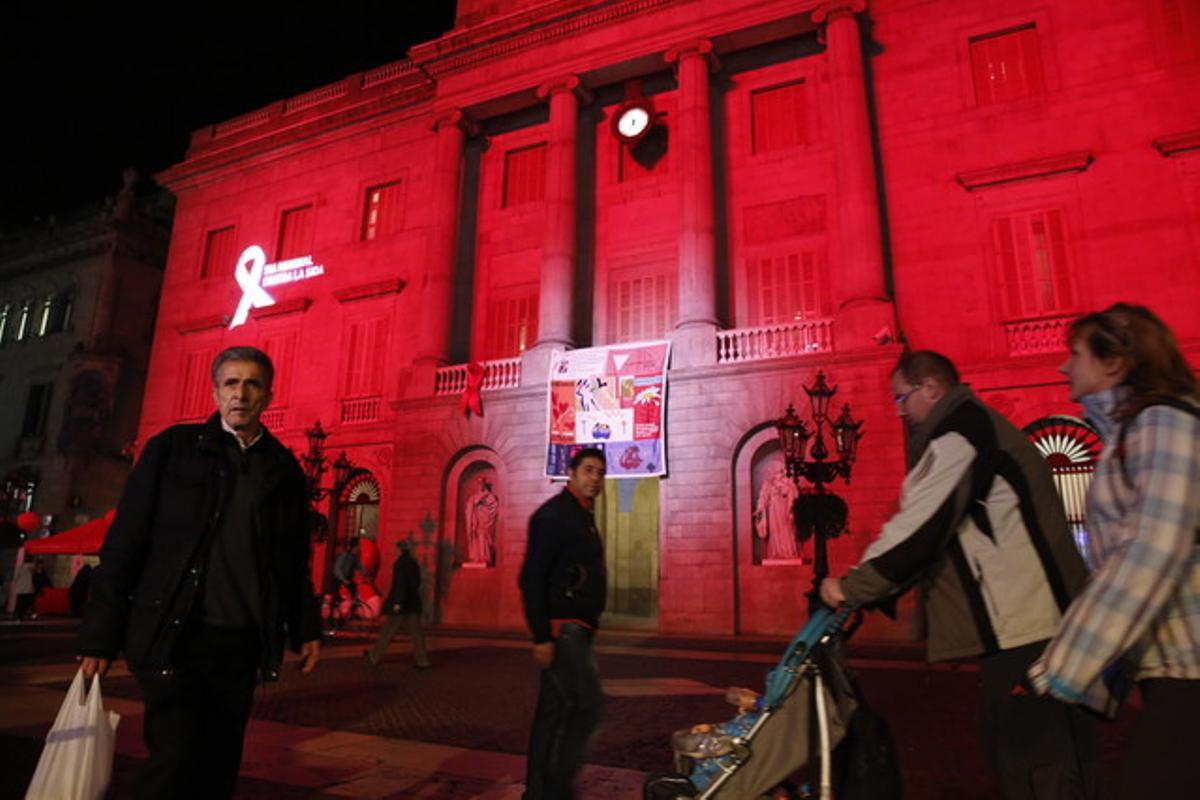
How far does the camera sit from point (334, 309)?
21984 mm

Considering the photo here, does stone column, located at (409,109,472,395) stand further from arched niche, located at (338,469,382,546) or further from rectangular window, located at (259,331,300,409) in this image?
rectangular window, located at (259,331,300,409)

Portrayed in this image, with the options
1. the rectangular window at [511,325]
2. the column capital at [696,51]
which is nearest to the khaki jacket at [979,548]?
the rectangular window at [511,325]

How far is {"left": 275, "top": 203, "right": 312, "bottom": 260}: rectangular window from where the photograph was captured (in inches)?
931

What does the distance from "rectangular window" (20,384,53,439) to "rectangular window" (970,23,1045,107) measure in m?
35.0

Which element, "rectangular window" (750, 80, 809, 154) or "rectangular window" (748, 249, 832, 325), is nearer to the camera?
"rectangular window" (748, 249, 832, 325)

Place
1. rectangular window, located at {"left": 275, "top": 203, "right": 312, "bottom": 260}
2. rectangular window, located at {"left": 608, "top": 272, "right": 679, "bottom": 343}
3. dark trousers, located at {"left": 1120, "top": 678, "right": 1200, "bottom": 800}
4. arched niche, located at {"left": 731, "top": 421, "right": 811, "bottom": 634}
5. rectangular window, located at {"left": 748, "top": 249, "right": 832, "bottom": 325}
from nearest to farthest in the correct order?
dark trousers, located at {"left": 1120, "top": 678, "right": 1200, "bottom": 800} → arched niche, located at {"left": 731, "top": 421, "right": 811, "bottom": 634} → rectangular window, located at {"left": 748, "top": 249, "right": 832, "bottom": 325} → rectangular window, located at {"left": 608, "top": 272, "right": 679, "bottom": 343} → rectangular window, located at {"left": 275, "top": 203, "right": 312, "bottom": 260}

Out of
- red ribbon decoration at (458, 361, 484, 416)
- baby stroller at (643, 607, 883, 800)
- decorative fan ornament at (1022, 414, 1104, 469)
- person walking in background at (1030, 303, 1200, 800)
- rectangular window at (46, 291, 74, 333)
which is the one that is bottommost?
baby stroller at (643, 607, 883, 800)

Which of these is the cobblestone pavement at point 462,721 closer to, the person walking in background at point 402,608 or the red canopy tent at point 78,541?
the person walking in background at point 402,608

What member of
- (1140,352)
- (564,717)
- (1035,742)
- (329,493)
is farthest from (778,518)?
(1140,352)

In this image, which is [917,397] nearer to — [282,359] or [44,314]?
[282,359]

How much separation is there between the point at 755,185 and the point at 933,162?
4095 millimetres

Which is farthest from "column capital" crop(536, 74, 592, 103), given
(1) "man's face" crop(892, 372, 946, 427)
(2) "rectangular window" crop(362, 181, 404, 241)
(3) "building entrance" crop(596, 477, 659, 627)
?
(1) "man's face" crop(892, 372, 946, 427)

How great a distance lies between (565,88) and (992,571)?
19.2m

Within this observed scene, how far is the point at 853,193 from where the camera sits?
1562 centimetres
